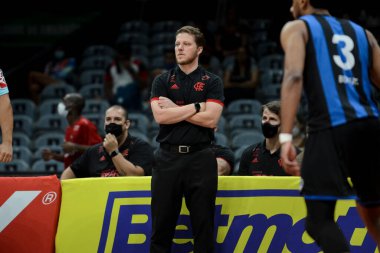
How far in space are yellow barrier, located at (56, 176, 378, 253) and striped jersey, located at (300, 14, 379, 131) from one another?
1.61 metres

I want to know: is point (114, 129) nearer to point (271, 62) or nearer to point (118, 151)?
point (118, 151)

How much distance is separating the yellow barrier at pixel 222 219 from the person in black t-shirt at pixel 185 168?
1.19ft

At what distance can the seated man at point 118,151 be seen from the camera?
23.6ft

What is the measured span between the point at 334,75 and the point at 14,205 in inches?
114

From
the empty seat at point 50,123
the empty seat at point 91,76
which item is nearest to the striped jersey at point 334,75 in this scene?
the empty seat at point 50,123

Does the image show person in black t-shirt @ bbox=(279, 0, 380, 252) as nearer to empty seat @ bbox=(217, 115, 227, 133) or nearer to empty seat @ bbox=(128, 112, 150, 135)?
empty seat @ bbox=(217, 115, 227, 133)

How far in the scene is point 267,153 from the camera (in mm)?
6996

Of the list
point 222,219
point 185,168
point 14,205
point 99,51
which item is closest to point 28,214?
point 14,205

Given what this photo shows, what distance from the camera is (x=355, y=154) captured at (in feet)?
15.3

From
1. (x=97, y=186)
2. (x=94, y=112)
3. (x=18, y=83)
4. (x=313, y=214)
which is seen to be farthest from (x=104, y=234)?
(x=18, y=83)

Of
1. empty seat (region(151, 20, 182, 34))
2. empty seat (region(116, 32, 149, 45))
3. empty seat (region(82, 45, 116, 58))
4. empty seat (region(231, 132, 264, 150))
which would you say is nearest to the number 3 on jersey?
empty seat (region(231, 132, 264, 150))

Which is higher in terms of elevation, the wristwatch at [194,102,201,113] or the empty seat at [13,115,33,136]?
the wristwatch at [194,102,201,113]

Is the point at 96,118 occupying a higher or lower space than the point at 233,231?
higher

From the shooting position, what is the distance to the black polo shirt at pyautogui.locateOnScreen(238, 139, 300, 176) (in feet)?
22.8
